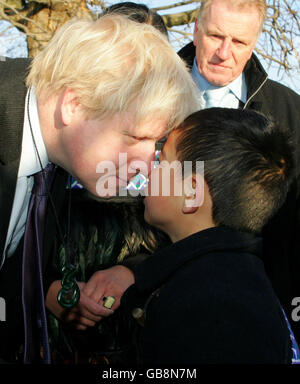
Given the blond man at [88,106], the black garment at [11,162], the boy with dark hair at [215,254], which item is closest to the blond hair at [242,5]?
the blond man at [88,106]

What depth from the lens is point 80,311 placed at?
2.09m

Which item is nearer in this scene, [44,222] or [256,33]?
[44,222]

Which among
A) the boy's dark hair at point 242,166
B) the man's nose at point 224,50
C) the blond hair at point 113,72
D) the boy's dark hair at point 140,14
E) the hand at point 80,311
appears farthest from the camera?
the man's nose at point 224,50

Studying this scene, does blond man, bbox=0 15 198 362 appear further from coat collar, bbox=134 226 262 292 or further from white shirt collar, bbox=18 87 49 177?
coat collar, bbox=134 226 262 292

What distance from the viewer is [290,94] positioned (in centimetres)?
328

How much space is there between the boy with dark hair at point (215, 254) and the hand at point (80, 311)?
0.79ft

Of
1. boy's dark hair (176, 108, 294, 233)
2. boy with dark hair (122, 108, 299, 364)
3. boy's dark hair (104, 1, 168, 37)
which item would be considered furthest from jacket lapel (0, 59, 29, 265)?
boy's dark hair (104, 1, 168, 37)

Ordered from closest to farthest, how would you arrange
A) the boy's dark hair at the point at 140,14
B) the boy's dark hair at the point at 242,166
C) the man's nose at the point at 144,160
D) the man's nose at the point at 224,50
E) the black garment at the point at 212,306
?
the black garment at the point at 212,306 → the boy's dark hair at the point at 242,166 → the man's nose at the point at 144,160 → the boy's dark hair at the point at 140,14 → the man's nose at the point at 224,50

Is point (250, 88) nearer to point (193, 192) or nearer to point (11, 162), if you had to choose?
point (193, 192)

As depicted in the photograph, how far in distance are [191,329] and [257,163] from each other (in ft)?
2.31

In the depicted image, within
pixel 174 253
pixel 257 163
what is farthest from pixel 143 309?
pixel 257 163

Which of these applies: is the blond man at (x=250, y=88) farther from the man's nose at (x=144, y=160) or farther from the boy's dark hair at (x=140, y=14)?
the man's nose at (x=144, y=160)

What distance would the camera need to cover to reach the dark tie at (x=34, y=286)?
1.87m

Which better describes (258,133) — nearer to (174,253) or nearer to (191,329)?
(174,253)
